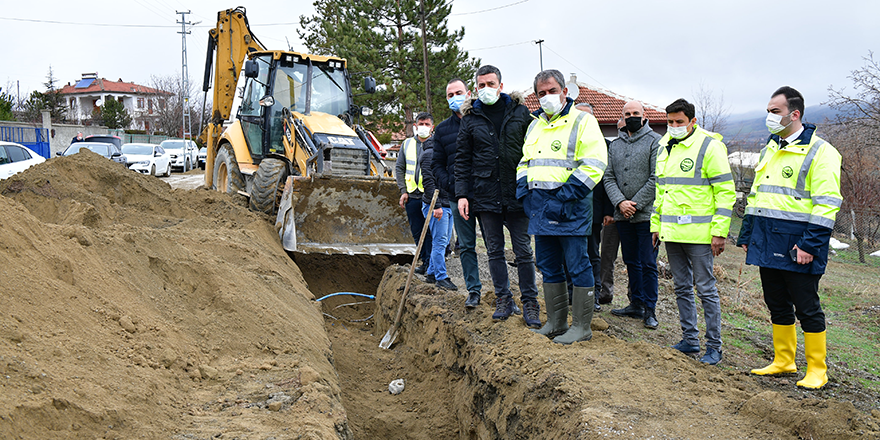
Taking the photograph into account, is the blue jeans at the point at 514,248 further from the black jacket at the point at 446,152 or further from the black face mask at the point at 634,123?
the black face mask at the point at 634,123

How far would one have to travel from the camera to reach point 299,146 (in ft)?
29.6

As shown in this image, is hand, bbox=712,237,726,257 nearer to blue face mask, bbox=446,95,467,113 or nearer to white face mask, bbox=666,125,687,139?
white face mask, bbox=666,125,687,139

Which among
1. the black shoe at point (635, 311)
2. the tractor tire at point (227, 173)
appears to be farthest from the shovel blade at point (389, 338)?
the tractor tire at point (227, 173)

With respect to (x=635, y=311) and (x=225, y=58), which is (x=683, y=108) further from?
(x=225, y=58)

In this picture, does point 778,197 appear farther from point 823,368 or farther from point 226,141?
point 226,141

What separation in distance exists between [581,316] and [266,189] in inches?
228

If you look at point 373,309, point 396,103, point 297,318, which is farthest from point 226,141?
point 396,103

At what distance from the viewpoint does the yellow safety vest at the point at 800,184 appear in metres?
3.78

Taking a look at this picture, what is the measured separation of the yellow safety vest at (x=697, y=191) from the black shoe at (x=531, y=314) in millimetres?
1101

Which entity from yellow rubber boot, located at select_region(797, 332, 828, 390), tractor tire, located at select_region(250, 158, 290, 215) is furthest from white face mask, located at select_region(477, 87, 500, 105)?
tractor tire, located at select_region(250, 158, 290, 215)

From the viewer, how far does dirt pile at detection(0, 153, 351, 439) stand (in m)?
2.68

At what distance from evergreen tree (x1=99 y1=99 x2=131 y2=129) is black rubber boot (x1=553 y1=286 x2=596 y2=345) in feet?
164

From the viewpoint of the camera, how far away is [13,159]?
41.5 ft

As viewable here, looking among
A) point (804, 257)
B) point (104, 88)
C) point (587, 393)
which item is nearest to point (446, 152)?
point (587, 393)
